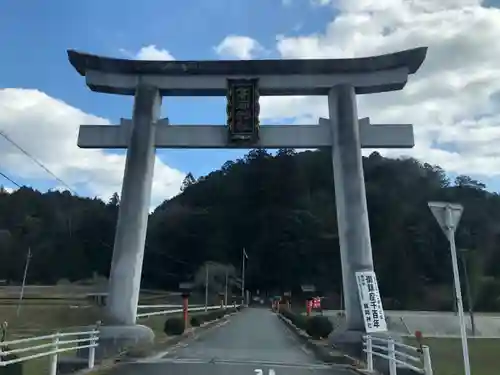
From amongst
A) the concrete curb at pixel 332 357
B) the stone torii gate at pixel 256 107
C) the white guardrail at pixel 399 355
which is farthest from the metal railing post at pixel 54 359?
the stone torii gate at pixel 256 107

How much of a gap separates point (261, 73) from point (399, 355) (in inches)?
409

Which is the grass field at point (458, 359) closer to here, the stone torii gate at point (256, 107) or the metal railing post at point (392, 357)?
the stone torii gate at point (256, 107)

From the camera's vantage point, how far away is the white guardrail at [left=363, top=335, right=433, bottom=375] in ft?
25.0

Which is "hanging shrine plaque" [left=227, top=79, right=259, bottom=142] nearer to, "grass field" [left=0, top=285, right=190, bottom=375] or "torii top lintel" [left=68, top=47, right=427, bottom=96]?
"torii top lintel" [left=68, top=47, right=427, bottom=96]

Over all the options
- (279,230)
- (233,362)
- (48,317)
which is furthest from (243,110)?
(279,230)

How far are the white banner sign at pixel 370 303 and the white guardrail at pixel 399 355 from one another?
1.56m

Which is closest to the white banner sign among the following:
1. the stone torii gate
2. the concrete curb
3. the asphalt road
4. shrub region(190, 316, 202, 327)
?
the concrete curb

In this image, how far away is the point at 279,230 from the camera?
89.8 metres

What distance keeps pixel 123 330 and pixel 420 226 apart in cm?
6821

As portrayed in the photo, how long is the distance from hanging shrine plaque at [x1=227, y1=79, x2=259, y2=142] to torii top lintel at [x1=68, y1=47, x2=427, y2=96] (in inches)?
10.8

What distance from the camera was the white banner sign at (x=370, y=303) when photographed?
14094mm

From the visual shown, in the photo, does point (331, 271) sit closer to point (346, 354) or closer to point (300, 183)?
point (300, 183)

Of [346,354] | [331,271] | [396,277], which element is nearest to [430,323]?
[346,354]

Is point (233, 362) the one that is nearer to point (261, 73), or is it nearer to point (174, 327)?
point (174, 327)
